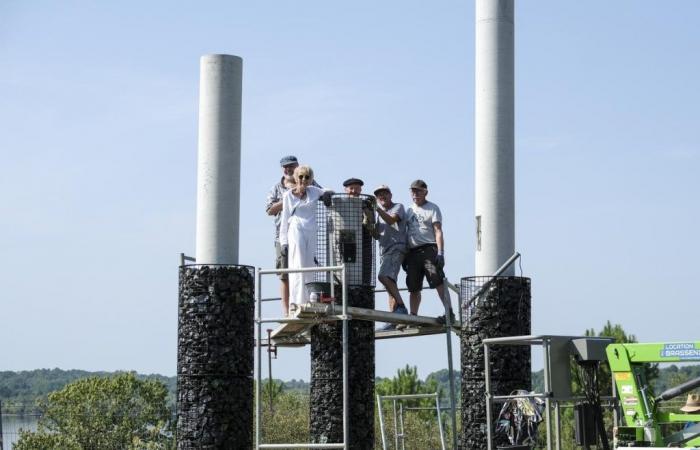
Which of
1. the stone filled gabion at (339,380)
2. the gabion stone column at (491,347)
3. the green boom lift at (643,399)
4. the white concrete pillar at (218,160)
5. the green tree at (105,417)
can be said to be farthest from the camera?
the green tree at (105,417)

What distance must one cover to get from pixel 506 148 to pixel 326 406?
14.6ft

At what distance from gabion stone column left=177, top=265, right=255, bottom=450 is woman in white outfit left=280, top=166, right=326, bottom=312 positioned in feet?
2.45

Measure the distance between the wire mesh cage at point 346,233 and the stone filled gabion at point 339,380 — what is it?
12.4 inches

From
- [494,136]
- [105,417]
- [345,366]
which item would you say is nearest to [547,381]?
[345,366]

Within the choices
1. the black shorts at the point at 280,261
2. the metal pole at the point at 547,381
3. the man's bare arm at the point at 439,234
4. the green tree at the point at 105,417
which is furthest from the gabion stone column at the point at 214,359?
the green tree at the point at 105,417

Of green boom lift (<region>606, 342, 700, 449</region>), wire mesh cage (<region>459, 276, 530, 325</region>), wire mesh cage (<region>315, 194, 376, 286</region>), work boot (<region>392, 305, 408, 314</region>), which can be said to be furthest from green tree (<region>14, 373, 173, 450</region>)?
green boom lift (<region>606, 342, 700, 449</region>)

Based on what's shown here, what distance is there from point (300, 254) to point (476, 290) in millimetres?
2718

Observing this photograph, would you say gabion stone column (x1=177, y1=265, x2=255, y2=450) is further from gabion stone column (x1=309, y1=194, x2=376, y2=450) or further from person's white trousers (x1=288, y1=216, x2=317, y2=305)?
gabion stone column (x1=309, y1=194, x2=376, y2=450)

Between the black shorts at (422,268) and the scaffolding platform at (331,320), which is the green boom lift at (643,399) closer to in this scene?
the scaffolding platform at (331,320)

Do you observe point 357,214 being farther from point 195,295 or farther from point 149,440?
point 149,440

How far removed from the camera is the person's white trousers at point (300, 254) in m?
16.2

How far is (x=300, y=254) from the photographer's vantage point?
1616 centimetres

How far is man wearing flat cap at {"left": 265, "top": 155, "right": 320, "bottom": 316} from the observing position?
1673 centimetres

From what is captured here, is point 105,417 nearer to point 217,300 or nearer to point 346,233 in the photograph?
point 217,300
